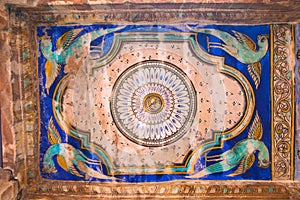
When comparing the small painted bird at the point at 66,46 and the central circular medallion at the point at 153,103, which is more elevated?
the small painted bird at the point at 66,46

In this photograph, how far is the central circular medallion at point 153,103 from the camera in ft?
12.2

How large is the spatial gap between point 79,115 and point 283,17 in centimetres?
296

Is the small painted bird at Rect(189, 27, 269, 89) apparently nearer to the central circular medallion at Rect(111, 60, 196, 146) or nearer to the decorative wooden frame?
the decorative wooden frame

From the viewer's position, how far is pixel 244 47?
3627 mm

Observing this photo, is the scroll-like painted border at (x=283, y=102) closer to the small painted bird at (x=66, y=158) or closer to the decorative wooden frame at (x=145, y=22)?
the decorative wooden frame at (x=145, y=22)

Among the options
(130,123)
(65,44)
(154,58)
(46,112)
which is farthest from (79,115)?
(154,58)

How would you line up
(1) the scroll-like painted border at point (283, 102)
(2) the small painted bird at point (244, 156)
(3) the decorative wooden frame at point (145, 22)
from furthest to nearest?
(2) the small painted bird at point (244, 156)
(1) the scroll-like painted border at point (283, 102)
(3) the decorative wooden frame at point (145, 22)

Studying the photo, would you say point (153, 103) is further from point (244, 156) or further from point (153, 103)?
point (244, 156)

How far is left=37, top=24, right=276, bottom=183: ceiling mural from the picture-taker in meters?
3.64

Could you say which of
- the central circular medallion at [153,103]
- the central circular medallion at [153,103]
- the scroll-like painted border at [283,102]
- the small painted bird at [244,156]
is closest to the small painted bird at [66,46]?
the central circular medallion at [153,103]

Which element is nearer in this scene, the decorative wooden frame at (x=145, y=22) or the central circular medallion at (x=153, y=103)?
the decorative wooden frame at (x=145, y=22)

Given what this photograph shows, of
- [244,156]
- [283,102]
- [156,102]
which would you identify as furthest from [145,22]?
[244,156]

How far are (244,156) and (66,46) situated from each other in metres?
2.84

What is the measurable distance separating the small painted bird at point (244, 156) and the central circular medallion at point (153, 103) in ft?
2.06
